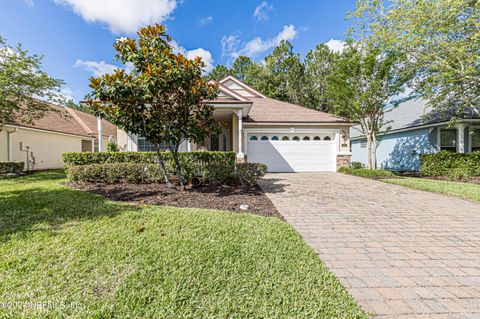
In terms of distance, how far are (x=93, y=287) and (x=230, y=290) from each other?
55.8 inches

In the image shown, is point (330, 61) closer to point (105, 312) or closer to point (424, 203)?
point (424, 203)

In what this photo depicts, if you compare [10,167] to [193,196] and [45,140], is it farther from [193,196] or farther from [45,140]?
[193,196]

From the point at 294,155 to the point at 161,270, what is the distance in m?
11.3

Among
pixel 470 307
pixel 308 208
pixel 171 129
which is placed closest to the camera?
pixel 470 307

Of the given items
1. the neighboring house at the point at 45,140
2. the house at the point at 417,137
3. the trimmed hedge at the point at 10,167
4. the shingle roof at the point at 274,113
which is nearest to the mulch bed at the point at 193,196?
the shingle roof at the point at 274,113

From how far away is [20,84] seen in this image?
32.3 feet

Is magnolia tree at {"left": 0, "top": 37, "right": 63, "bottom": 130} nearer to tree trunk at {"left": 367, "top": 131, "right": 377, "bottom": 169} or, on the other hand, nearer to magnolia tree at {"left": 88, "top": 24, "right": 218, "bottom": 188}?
magnolia tree at {"left": 88, "top": 24, "right": 218, "bottom": 188}

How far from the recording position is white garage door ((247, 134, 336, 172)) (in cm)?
1258

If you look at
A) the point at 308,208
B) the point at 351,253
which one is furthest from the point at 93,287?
the point at 308,208

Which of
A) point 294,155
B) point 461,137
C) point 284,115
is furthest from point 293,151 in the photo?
point 461,137

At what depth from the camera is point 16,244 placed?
112 inches

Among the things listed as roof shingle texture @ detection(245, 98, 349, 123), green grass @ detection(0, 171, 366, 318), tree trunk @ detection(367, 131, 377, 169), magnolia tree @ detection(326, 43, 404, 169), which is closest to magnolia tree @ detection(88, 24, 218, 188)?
green grass @ detection(0, 171, 366, 318)

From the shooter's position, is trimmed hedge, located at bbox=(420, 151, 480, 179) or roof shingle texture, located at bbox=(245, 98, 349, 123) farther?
roof shingle texture, located at bbox=(245, 98, 349, 123)

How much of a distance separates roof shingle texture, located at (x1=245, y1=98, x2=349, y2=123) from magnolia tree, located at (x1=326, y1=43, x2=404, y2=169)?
1.30 metres
